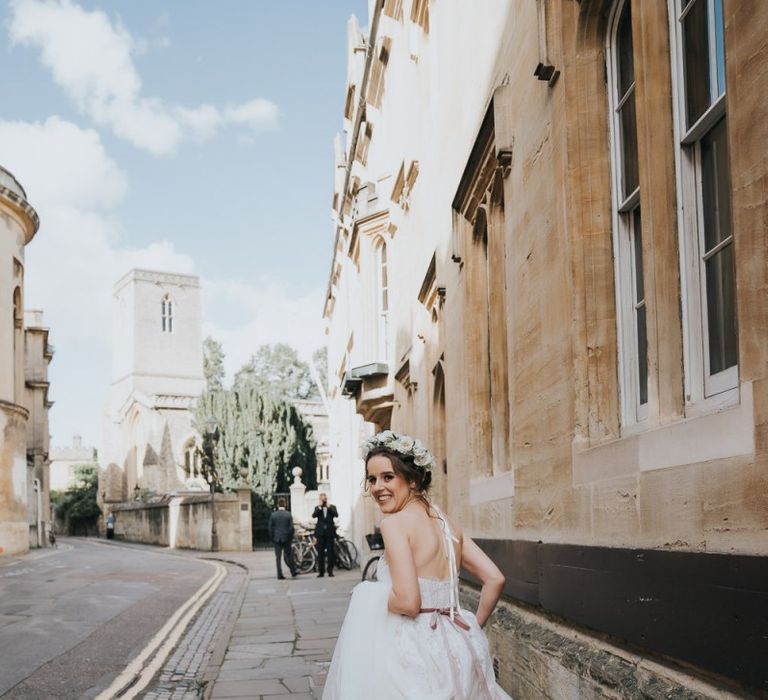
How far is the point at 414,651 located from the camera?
3402mm

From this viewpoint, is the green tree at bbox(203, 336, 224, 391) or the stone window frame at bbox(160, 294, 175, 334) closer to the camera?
the stone window frame at bbox(160, 294, 175, 334)

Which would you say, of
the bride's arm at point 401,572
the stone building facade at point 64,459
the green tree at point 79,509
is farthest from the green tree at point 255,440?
the stone building facade at point 64,459

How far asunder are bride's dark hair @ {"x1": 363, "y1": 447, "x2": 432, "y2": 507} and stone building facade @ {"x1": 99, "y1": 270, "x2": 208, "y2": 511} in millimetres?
63092

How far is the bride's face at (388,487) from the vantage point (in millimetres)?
3562

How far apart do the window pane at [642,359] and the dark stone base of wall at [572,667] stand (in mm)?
1092

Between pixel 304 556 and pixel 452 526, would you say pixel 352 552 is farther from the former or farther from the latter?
pixel 452 526

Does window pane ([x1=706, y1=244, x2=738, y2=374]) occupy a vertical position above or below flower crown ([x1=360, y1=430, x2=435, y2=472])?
above

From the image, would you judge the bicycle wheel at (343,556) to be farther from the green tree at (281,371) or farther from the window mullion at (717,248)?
the green tree at (281,371)

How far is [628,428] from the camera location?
4449 mm

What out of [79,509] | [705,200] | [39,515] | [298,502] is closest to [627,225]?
[705,200]

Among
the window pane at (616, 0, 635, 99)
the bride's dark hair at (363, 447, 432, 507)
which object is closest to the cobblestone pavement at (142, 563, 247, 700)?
the bride's dark hair at (363, 447, 432, 507)

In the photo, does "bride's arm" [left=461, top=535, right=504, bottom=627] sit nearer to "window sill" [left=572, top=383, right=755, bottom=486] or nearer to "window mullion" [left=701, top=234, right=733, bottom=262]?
"window sill" [left=572, top=383, right=755, bottom=486]

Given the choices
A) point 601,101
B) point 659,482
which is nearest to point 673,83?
point 601,101

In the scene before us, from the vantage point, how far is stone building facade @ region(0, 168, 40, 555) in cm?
2939
